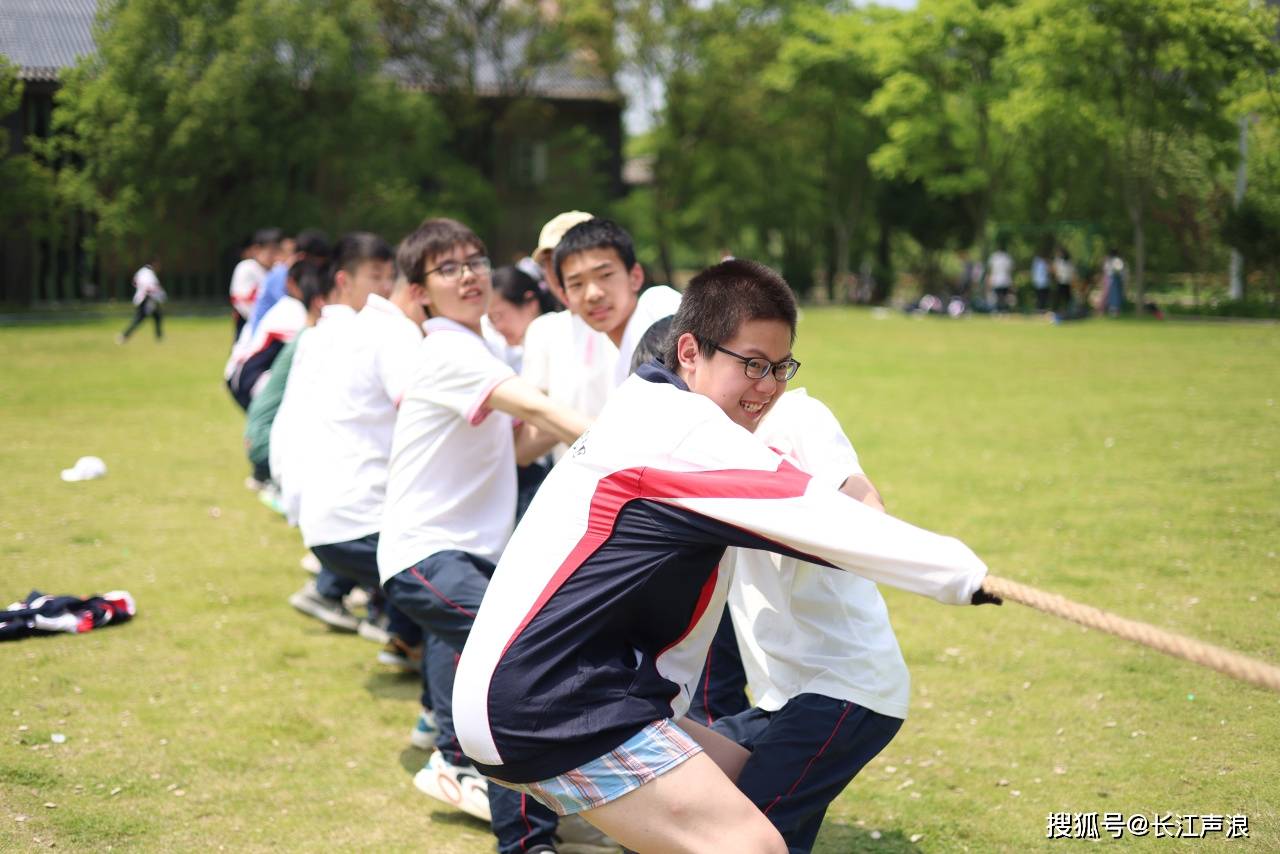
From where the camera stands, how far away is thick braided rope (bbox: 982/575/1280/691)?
86.1 inches

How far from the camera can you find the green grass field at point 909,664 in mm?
4531

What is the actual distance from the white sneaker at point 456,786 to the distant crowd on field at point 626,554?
0.01 meters

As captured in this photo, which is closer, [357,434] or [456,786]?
[456,786]

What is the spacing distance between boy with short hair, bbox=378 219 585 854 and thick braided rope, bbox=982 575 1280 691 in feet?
6.40

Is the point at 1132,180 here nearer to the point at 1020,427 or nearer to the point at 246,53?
the point at 1020,427

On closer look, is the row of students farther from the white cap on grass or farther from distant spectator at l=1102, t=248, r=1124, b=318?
distant spectator at l=1102, t=248, r=1124, b=318

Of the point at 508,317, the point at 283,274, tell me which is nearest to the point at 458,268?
the point at 508,317

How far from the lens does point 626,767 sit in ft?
9.05

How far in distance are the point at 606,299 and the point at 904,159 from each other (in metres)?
38.4

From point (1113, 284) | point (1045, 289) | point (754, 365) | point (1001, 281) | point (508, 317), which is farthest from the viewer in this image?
point (1001, 281)

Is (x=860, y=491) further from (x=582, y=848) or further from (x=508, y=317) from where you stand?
(x=508, y=317)

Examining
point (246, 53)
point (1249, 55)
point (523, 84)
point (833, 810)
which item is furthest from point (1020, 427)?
point (523, 84)

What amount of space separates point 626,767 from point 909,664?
11.9 feet

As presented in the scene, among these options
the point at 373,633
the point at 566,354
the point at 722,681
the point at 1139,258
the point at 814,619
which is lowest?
the point at 373,633
